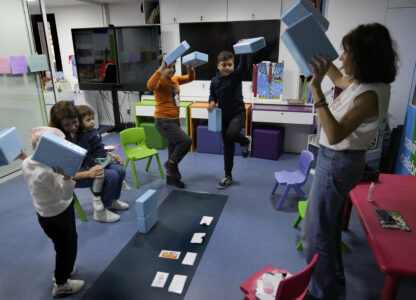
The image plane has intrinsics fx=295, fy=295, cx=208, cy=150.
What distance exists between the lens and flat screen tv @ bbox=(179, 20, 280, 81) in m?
4.33

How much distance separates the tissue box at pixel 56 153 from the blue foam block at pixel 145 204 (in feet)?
3.52

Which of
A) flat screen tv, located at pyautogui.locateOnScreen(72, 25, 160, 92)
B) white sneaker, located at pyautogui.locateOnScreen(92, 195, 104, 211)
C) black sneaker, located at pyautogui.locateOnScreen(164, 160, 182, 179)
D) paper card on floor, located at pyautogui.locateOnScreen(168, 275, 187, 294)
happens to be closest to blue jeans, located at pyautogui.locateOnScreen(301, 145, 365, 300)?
paper card on floor, located at pyautogui.locateOnScreen(168, 275, 187, 294)

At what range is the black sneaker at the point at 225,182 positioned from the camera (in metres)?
3.51

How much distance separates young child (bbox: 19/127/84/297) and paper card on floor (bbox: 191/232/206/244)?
38.2 inches

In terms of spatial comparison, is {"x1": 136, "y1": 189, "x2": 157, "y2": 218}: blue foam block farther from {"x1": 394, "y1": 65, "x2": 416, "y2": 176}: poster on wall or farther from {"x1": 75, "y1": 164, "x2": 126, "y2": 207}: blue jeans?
{"x1": 394, "y1": 65, "x2": 416, "y2": 176}: poster on wall

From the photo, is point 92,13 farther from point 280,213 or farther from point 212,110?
point 280,213

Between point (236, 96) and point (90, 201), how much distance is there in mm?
1992

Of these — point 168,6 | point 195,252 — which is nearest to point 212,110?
A: point 195,252

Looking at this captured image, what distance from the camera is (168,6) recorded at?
4.66 m

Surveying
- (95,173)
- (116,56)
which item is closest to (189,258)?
(95,173)

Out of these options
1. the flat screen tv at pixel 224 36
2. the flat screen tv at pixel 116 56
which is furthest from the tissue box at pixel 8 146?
the flat screen tv at pixel 116 56

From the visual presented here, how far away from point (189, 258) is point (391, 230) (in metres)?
1.40

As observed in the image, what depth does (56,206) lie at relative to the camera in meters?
1.71

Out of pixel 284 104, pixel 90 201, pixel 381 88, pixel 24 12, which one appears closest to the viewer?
pixel 381 88
